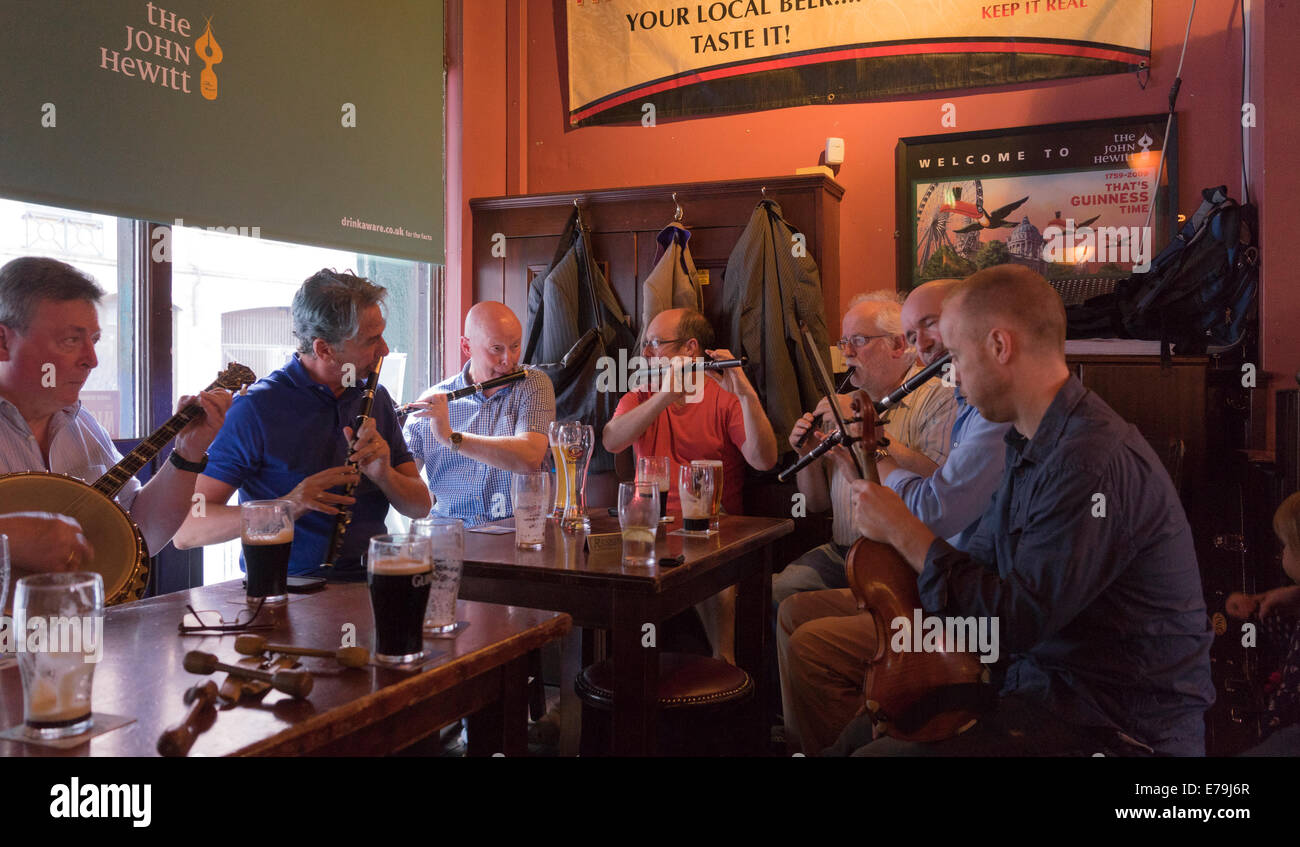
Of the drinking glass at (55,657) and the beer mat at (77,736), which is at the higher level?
the drinking glass at (55,657)

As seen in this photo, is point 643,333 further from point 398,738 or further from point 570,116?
point 398,738

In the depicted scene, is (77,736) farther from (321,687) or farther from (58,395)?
(58,395)

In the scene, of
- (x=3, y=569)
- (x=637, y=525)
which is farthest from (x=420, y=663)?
(x=637, y=525)

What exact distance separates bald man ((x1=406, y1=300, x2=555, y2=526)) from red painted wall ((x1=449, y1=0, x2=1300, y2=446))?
1.24m

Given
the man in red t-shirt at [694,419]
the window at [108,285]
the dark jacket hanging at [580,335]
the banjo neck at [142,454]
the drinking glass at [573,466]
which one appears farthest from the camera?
the dark jacket hanging at [580,335]

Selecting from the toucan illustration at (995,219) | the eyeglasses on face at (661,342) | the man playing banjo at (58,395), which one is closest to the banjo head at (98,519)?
the man playing banjo at (58,395)

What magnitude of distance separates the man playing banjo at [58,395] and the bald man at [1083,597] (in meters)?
1.75

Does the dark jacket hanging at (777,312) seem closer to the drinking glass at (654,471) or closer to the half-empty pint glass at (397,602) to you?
the drinking glass at (654,471)

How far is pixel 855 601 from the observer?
2.46 m

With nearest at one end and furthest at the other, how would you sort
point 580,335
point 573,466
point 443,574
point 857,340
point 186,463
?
point 443,574 → point 186,463 → point 573,466 → point 857,340 → point 580,335

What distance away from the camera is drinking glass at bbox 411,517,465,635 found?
63.9 inches

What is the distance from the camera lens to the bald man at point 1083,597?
171 cm

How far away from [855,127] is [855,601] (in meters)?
2.92

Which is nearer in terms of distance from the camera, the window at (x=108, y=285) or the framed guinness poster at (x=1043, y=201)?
the window at (x=108, y=285)
